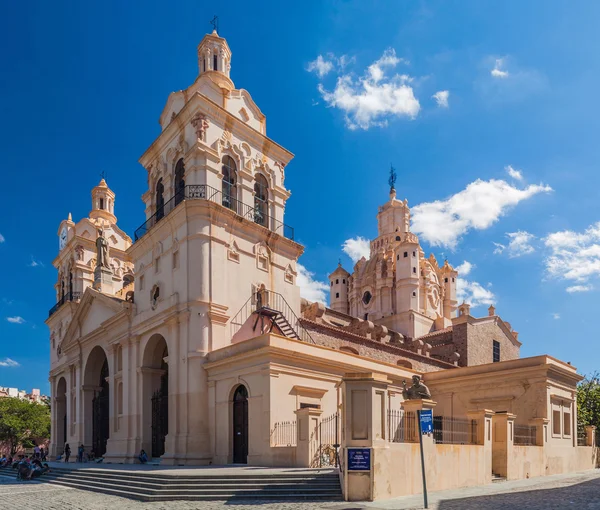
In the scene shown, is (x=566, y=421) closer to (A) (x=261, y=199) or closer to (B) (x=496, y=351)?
(B) (x=496, y=351)

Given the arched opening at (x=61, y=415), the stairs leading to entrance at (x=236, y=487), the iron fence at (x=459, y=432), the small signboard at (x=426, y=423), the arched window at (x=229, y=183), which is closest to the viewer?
the small signboard at (x=426, y=423)

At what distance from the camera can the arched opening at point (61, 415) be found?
40.2 meters

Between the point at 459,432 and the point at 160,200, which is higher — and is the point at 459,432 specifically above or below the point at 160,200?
below

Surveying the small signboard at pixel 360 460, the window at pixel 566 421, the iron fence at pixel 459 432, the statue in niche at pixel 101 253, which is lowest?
the window at pixel 566 421

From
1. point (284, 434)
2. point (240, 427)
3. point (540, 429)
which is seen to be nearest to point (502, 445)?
point (540, 429)

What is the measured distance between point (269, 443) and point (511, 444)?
27.8 feet

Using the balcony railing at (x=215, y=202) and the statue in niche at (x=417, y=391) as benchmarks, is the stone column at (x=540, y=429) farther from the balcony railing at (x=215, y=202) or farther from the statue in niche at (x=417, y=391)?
the balcony railing at (x=215, y=202)

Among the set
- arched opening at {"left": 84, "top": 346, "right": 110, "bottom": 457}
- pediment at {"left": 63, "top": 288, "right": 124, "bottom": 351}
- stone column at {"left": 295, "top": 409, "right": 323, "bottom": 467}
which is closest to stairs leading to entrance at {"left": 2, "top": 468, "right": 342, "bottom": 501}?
stone column at {"left": 295, "top": 409, "right": 323, "bottom": 467}

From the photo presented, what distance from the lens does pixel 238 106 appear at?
29.0 m

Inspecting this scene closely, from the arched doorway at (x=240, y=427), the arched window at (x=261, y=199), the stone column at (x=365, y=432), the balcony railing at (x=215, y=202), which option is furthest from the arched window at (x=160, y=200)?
the stone column at (x=365, y=432)

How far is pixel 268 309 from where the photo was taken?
83.5 feet

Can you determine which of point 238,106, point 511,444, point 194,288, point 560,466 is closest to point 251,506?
point 511,444

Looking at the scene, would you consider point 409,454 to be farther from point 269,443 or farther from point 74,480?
point 74,480

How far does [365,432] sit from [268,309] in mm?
12205
